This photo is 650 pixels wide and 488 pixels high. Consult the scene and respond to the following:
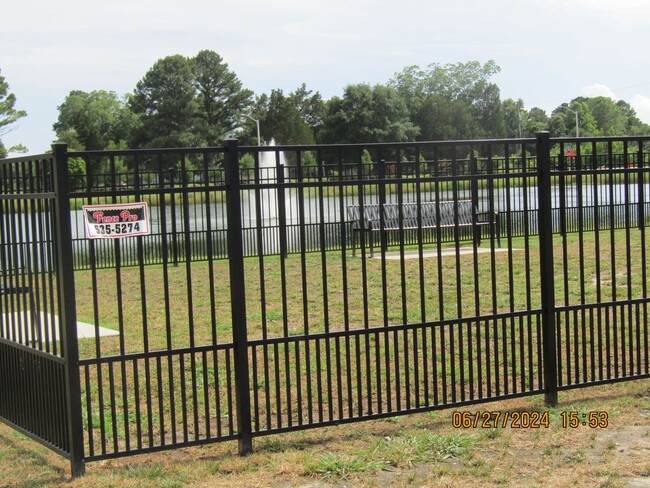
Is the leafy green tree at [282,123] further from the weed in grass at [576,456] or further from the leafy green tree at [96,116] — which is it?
Result: the weed in grass at [576,456]

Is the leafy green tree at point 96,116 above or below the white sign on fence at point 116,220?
above

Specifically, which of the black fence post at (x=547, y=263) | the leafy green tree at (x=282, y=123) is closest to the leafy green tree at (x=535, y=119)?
the leafy green tree at (x=282, y=123)

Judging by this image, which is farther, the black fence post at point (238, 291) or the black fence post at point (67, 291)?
the black fence post at point (238, 291)

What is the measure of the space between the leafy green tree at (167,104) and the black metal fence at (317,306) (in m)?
59.6

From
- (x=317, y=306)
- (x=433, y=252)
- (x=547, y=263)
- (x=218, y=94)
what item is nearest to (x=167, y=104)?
(x=218, y=94)

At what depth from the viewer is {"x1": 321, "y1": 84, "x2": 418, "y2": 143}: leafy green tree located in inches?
3302

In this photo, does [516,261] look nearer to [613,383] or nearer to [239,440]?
[613,383]

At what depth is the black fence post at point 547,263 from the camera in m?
6.64

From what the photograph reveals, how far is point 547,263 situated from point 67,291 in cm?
366

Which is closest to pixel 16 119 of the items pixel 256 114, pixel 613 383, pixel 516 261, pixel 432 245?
pixel 256 114

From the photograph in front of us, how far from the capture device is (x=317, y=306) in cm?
1202

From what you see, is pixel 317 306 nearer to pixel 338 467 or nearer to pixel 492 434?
pixel 492 434

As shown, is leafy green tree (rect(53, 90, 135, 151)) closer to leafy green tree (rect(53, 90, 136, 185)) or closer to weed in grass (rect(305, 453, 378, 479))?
leafy green tree (rect(53, 90, 136, 185))
